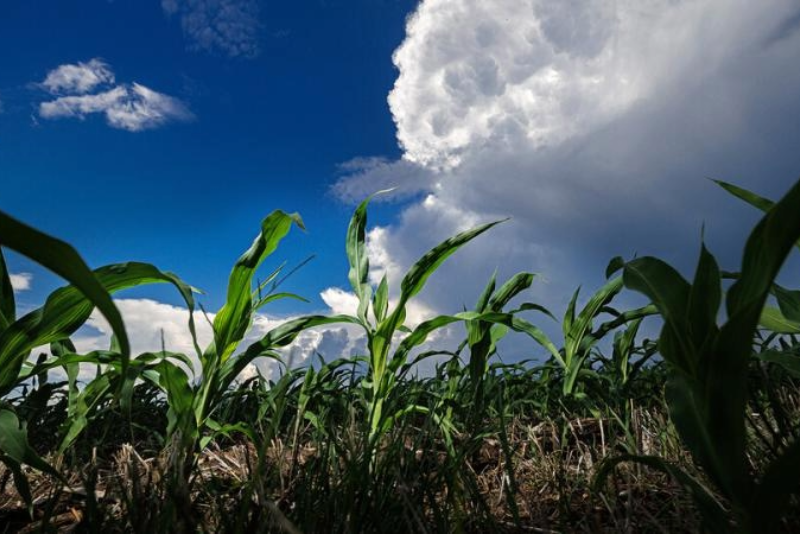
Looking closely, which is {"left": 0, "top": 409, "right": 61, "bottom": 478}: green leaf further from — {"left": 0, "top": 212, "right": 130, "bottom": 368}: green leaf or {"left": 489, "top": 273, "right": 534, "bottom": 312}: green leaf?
{"left": 489, "top": 273, "right": 534, "bottom": 312}: green leaf

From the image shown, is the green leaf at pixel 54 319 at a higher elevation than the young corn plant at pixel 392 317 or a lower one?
lower

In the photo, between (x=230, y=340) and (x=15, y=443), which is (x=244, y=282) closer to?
(x=230, y=340)

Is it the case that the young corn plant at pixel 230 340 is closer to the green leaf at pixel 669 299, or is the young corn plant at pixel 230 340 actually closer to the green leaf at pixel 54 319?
the green leaf at pixel 54 319

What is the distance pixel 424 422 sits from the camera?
1592 millimetres

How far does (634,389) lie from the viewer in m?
2.69

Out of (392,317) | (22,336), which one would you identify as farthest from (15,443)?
(392,317)

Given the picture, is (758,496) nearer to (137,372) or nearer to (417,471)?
(417,471)

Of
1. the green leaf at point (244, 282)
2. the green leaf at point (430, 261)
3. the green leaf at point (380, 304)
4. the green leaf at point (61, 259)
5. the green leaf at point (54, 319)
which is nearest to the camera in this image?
the green leaf at point (61, 259)

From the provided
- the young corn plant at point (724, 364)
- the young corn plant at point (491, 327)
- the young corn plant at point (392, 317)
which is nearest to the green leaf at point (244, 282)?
the young corn plant at point (392, 317)

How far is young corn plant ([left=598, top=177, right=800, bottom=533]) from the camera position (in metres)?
0.72

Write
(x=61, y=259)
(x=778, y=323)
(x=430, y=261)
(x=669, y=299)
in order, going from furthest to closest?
(x=430, y=261), (x=778, y=323), (x=669, y=299), (x=61, y=259)

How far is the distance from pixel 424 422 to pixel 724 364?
95 cm

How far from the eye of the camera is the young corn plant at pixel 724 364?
716 mm

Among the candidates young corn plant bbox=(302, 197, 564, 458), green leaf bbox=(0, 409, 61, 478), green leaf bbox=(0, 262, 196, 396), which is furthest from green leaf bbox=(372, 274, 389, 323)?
green leaf bbox=(0, 409, 61, 478)
